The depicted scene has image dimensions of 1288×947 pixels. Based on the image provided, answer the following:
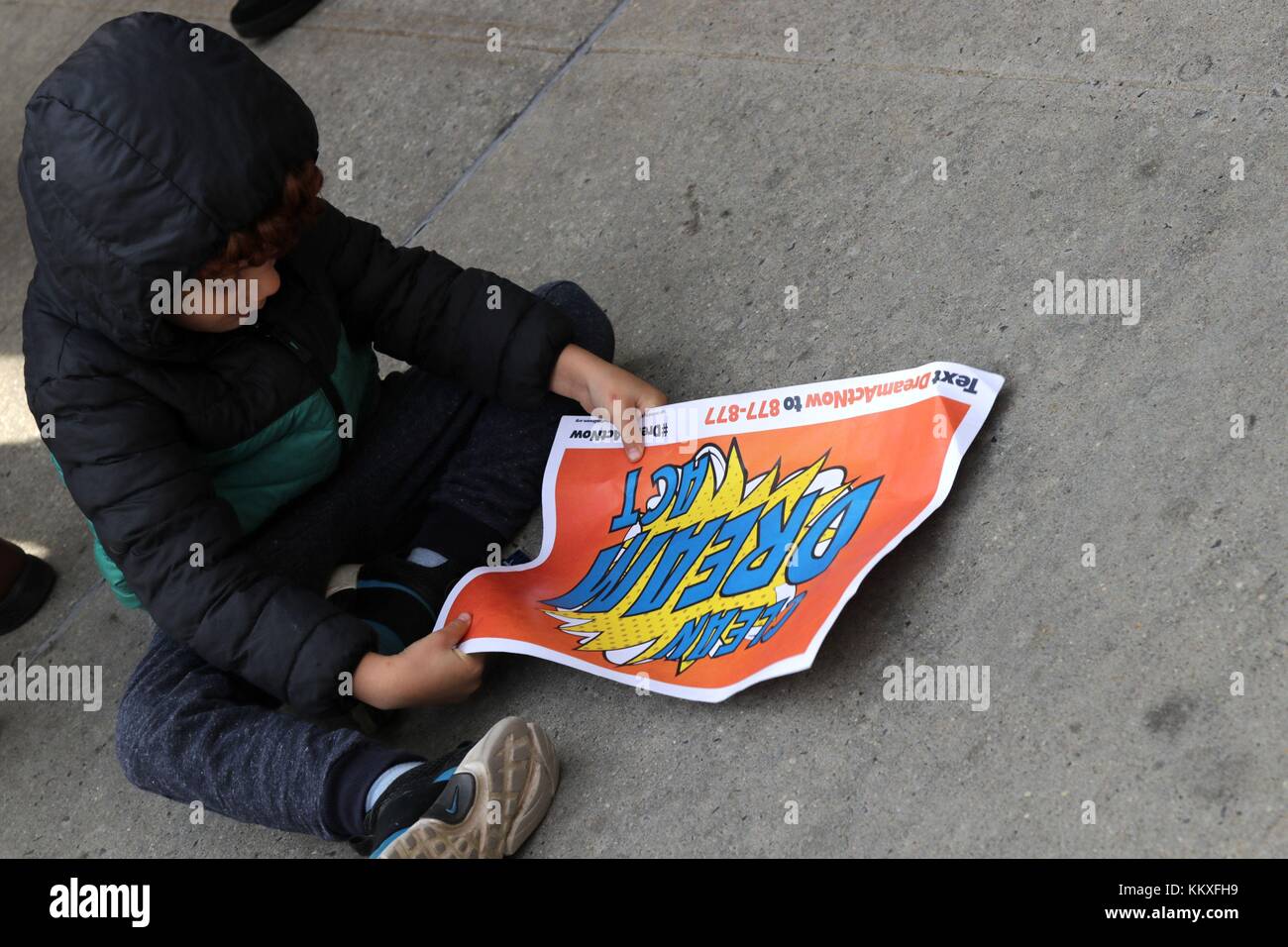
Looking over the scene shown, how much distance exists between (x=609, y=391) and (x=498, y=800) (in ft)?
1.97

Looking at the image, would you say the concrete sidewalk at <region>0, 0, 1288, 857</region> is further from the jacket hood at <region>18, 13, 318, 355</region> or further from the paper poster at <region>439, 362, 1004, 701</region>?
the jacket hood at <region>18, 13, 318, 355</region>

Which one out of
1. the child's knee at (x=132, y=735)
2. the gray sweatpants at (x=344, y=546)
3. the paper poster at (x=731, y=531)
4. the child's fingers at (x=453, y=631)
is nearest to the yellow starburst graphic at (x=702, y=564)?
the paper poster at (x=731, y=531)

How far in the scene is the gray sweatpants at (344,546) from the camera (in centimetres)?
161

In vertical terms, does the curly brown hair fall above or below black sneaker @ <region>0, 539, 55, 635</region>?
above

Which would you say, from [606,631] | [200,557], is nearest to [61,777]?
[200,557]

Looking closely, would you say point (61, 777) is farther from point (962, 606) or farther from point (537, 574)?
point (962, 606)

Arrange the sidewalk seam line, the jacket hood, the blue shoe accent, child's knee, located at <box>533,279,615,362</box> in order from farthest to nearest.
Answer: the sidewalk seam line → child's knee, located at <box>533,279,615,362</box> → the blue shoe accent → the jacket hood

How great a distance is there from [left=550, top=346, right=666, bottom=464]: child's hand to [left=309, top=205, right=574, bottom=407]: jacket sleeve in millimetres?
25

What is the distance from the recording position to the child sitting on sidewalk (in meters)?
1.45

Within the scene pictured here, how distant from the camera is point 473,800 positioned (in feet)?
4.91

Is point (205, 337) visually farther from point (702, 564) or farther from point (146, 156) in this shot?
point (702, 564)

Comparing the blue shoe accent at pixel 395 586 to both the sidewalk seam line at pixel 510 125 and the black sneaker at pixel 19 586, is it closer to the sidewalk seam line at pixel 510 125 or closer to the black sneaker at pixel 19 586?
the black sneaker at pixel 19 586

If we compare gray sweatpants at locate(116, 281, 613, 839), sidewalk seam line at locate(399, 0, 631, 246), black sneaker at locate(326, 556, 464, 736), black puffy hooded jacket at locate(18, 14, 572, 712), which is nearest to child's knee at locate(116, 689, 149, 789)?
gray sweatpants at locate(116, 281, 613, 839)

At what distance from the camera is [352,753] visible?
1.62 metres
